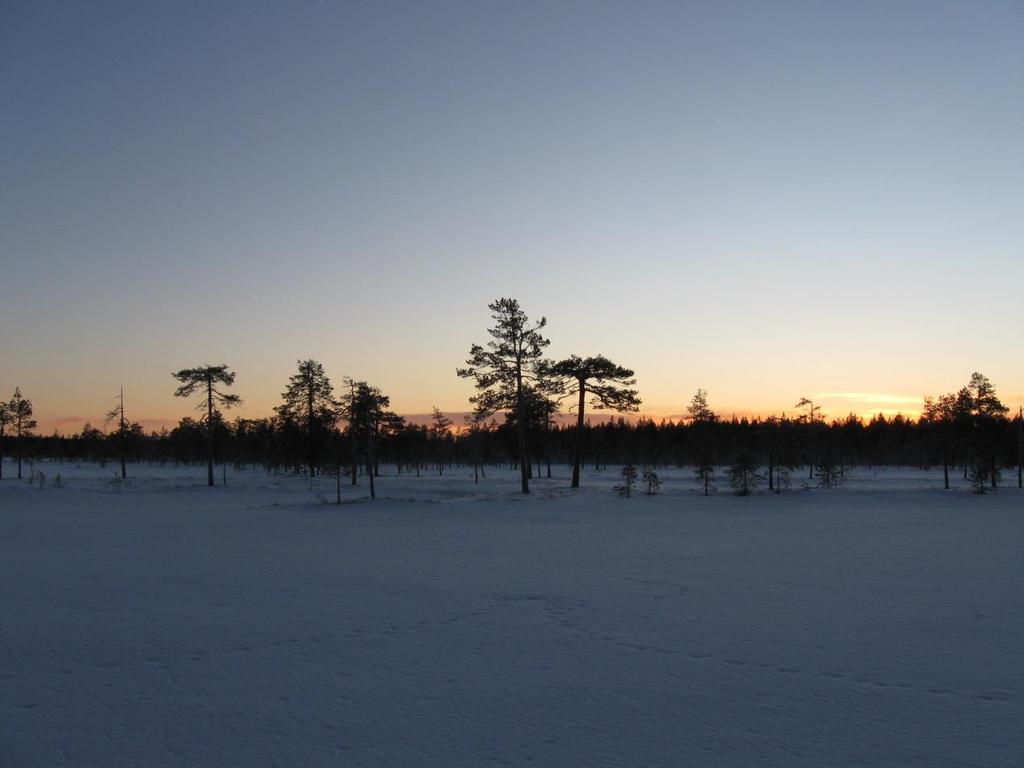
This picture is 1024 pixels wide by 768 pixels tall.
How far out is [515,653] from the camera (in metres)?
8.58

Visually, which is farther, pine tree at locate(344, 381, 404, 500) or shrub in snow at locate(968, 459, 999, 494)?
pine tree at locate(344, 381, 404, 500)

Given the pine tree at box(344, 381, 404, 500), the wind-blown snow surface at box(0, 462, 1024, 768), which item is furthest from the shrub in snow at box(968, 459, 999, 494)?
the pine tree at box(344, 381, 404, 500)

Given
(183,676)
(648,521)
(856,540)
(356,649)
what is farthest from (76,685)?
(648,521)

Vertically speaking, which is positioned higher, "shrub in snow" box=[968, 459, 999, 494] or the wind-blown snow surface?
the wind-blown snow surface

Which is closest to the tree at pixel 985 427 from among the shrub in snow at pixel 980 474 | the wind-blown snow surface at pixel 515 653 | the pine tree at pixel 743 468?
the shrub in snow at pixel 980 474

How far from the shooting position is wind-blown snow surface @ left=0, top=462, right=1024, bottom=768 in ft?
19.2

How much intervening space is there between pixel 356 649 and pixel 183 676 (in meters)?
2.15

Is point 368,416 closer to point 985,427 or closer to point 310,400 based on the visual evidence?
point 310,400

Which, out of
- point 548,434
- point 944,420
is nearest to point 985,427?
point 944,420

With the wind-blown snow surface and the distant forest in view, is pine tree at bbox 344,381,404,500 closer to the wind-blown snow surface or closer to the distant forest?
the distant forest

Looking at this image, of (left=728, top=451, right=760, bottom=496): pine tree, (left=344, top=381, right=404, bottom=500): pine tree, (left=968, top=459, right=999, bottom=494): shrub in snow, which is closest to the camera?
(left=728, top=451, right=760, bottom=496): pine tree

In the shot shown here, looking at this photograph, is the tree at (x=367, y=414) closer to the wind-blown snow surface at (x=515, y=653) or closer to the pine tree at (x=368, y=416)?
the pine tree at (x=368, y=416)

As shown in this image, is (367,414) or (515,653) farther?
(367,414)

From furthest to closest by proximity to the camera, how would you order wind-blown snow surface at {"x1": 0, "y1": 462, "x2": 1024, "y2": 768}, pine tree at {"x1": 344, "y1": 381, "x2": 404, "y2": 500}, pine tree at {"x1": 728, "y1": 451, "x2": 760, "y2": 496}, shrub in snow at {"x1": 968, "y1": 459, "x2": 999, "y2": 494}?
pine tree at {"x1": 344, "y1": 381, "x2": 404, "y2": 500}
shrub in snow at {"x1": 968, "y1": 459, "x2": 999, "y2": 494}
pine tree at {"x1": 728, "y1": 451, "x2": 760, "y2": 496}
wind-blown snow surface at {"x1": 0, "y1": 462, "x2": 1024, "y2": 768}
